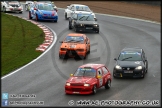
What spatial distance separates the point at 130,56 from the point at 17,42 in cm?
1043

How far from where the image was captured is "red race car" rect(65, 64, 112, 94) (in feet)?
68.3

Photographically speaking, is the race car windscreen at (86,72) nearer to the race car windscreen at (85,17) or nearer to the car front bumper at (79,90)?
the car front bumper at (79,90)

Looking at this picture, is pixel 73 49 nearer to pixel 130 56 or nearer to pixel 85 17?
pixel 130 56

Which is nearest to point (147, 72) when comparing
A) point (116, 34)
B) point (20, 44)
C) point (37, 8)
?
point (20, 44)

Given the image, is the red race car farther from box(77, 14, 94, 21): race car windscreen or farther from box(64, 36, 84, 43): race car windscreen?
box(77, 14, 94, 21): race car windscreen

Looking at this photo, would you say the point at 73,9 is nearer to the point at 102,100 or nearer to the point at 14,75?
the point at 14,75

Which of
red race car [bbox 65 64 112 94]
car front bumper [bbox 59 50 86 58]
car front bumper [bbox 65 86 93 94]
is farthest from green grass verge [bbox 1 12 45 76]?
car front bumper [bbox 65 86 93 94]

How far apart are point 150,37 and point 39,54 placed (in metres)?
11.6

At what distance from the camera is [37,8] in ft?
143

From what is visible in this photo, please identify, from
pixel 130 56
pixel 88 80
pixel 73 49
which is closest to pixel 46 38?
pixel 73 49

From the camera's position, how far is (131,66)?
81.3ft

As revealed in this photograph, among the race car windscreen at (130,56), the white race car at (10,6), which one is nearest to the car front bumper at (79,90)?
the race car windscreen at (130,56)

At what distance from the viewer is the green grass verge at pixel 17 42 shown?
91.6ft

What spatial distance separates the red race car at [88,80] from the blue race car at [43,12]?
2093 centimetres
